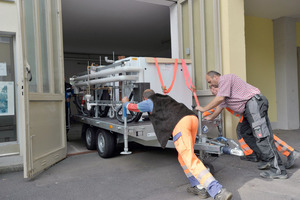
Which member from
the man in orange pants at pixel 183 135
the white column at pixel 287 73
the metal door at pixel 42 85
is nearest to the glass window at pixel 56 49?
the metal door at pixel 42 85

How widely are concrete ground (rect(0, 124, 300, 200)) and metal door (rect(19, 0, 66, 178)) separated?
360 mm

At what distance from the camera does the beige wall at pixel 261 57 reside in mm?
8188

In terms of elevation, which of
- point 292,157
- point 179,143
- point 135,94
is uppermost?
point 135,94

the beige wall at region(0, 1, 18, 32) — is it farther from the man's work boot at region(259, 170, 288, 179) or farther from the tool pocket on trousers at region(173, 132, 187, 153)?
the man's work boot at region(259, 170, 288, 179)

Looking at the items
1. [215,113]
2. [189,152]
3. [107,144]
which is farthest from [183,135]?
[107,144]

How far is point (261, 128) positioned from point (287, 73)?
538cm

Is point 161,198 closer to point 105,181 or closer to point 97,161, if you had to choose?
point 105,181

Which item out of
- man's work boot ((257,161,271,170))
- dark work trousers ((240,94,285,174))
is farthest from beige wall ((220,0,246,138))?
dark work trousers ((240,94,285,174))

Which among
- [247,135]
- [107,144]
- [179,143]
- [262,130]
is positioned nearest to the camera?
[179,143]

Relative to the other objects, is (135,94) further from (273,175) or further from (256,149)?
(273,175)

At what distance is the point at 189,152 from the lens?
10.2 ft

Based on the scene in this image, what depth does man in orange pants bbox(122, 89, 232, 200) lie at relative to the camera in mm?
2947

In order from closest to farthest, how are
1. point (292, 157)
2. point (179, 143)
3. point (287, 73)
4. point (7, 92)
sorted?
point (179, 143)
point (292, 157)
point (7, 92)
point (287, 73)

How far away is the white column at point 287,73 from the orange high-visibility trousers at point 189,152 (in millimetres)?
6204
